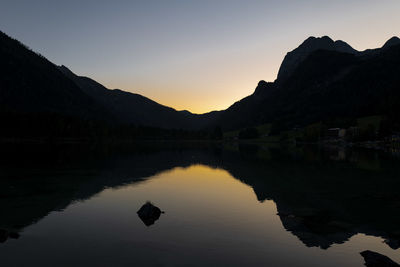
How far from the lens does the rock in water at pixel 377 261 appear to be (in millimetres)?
19073

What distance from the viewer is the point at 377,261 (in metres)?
19.5

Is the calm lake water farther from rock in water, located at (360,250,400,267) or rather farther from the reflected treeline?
rock in water, located at (360,250,400,267)

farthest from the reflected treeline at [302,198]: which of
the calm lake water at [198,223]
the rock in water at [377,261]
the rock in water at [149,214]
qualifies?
the rock in water at [149,214]

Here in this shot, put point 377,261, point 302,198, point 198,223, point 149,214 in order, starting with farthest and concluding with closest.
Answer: point 302,198 < point 149,214 < point 198,223 < point 377,261

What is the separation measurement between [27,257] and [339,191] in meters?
39.7

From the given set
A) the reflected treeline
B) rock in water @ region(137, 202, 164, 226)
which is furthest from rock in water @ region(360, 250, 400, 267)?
rock in water @ region(137, 202, 164, 226)

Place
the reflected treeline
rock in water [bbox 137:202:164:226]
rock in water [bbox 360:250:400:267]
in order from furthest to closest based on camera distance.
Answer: rock in water [bbox 137:202:164:226] → the reflected treeline → rock in water [bbox 360:250:400:267]

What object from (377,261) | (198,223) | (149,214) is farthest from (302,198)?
(377,261)

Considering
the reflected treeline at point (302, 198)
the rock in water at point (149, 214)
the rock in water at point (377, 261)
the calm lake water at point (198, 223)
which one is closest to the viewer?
the rock in water at point (377, 261)

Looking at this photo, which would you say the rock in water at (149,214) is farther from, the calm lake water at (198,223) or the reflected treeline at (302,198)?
the reflected treeline at (302,198)

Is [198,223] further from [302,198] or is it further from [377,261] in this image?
[302,198]

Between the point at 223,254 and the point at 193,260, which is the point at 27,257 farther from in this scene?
the point at 223,254

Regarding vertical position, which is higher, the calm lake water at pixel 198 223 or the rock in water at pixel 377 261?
the rock in water at pixel 377 261

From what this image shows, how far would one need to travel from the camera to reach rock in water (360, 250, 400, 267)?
19.1m
